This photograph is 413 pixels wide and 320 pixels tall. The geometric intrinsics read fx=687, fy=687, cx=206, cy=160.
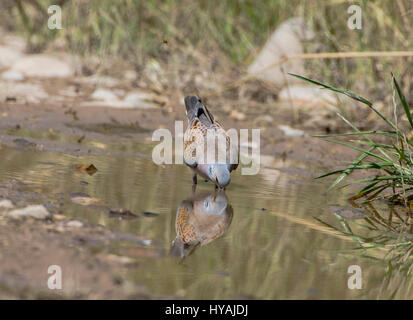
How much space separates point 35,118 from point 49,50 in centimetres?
419

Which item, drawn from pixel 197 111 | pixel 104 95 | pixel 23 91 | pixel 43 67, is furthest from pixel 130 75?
pixel 197 111

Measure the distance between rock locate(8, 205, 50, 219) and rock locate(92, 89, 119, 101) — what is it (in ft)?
17.2

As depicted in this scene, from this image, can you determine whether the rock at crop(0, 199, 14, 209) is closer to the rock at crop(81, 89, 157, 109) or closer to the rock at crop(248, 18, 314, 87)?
the rock at crop(81, 89, 157, 109)

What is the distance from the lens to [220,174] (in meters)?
4.95

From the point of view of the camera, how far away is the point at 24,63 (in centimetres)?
1027

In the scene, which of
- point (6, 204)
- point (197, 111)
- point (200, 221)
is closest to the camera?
point (6, 204)

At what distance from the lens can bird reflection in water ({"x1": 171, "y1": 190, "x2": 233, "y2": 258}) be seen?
11.9 ft

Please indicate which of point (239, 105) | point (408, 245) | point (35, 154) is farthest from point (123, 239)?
point (239, 105)

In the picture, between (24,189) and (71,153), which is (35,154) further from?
(24,189)

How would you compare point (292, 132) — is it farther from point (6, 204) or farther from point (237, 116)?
point (6, 204)

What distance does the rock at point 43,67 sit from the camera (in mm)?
10086

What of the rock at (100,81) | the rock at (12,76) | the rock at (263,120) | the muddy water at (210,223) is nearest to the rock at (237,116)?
the rock at (263,120)

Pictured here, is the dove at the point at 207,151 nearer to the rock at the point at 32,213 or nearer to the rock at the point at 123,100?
the rock at the point at 32,213

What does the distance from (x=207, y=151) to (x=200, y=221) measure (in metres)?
1.10
